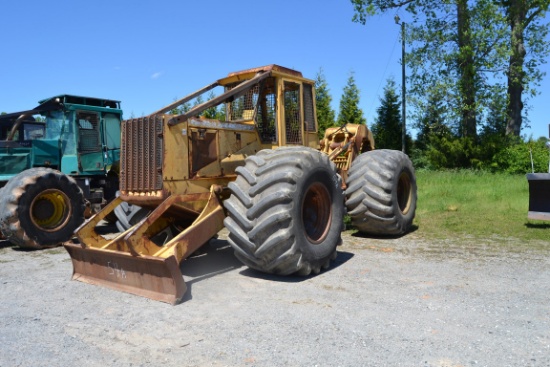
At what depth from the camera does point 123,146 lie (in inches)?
249

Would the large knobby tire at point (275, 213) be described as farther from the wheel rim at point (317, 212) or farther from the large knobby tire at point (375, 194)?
the large knobby tire at point (375, 194)

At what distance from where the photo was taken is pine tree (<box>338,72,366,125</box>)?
2730 cm

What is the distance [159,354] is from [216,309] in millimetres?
1042

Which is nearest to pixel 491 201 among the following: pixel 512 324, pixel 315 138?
pixel 315 138

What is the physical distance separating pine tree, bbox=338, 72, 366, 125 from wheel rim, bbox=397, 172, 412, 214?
1842cm

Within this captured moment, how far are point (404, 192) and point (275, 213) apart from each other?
4689 mm

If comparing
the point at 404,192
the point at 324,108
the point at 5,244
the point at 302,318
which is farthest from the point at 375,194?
the point at 324,108

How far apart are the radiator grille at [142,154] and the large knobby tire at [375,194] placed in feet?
11.1

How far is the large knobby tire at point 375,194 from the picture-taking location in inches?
309

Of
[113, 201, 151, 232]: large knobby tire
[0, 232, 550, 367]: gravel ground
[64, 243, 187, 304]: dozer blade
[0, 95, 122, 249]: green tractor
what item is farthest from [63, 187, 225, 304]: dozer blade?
[0, 95, 122, 249]: green tractor

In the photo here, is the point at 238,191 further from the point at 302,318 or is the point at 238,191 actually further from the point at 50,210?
the point at 50,210

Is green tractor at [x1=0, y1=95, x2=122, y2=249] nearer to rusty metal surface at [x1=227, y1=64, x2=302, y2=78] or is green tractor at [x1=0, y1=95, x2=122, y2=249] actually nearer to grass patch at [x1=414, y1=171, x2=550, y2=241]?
rusty metal surface at [x1=227, y1=64, x2=302, y2=78]

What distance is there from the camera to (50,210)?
8.87m

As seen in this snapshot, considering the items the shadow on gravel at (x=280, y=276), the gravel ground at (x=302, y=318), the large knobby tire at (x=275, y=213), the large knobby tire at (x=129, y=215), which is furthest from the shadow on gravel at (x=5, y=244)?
the large knobby tire at (x=275, y=213)
